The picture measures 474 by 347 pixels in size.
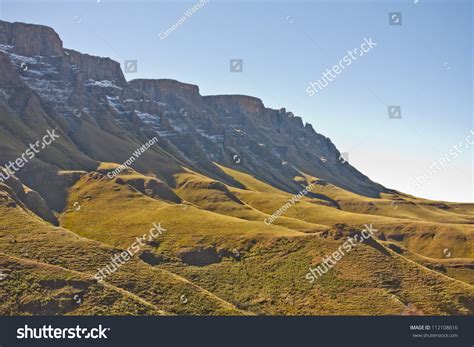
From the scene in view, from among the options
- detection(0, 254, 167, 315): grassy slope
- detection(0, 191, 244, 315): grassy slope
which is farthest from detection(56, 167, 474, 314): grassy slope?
detection(0, 254, 167, 315): grassy slope

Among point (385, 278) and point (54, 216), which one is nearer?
point (385, 278)

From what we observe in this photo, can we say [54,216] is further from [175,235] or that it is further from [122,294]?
[122,294]

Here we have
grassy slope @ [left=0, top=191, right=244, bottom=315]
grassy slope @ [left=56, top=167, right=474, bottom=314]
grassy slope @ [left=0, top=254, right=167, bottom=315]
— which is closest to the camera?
grassy slope @ [left=0, top=254, right=167, bottom=315]

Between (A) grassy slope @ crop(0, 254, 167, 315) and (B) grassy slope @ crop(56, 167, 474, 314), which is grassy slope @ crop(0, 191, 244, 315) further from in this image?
(B) grassy slope @ crop(56, 167, 474, 314)

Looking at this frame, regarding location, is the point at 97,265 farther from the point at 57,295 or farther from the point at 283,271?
the point at 283,271

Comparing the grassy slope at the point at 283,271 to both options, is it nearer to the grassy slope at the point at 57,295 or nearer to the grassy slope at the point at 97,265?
the grassy slope at the point at 97,265

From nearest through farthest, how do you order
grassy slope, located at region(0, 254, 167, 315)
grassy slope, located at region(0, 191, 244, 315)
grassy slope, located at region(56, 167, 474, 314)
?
grassy slope, located at region(0, 254, 167, 315) → grassy slope, located at region(0, 191, 244, 315) → grassy slope, located at region(56, 167, 474, 314)

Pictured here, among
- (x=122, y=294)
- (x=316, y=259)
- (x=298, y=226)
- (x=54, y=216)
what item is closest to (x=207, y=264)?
(x=316, y=259)

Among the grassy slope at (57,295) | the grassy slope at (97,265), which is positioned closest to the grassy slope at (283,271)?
the grassy slope at (97,265)

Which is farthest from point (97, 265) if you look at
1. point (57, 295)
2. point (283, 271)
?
point (283, 271)

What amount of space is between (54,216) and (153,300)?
8567cm

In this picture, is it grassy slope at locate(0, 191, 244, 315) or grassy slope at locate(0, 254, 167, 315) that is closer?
grassy slope at locate(0, 254, 167, 315)

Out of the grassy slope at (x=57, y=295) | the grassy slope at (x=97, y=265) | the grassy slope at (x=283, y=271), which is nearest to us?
the grassy slope at (x=57, y=295)

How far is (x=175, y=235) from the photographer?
129625mm
